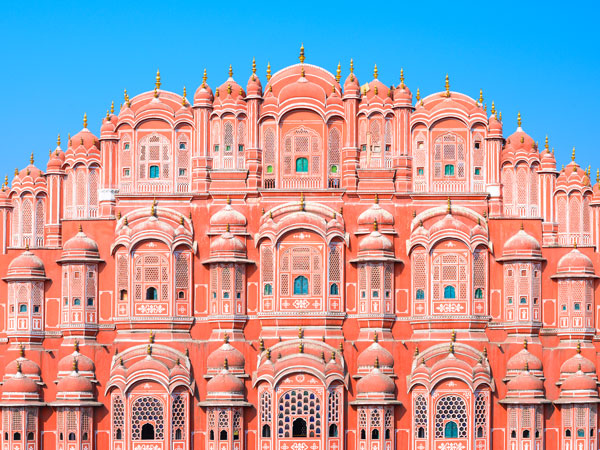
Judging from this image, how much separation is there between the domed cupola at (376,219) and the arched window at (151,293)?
7.71 m

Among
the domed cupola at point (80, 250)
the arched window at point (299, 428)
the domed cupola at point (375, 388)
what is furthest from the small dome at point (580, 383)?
the domed cupola at point (80, 250)

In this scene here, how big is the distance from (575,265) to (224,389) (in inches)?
527

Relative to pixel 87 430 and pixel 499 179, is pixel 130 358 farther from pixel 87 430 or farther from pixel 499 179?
pixel 499 179

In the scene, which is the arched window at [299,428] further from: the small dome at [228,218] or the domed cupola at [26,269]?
the domed cupola at [26,269]

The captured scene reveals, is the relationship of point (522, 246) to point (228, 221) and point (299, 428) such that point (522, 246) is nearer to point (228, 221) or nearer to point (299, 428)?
point (299, 428)

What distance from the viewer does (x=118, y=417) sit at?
199ft

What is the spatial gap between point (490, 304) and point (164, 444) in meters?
12.7

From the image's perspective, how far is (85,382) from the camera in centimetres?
6038

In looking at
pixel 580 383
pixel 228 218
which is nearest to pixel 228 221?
pixel 228 218

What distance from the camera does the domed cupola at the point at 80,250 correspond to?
202 ft

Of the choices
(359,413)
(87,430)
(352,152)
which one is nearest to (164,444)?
(87,430)

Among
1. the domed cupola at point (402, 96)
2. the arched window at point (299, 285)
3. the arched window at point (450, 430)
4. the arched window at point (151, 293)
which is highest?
the domed cupola at point (402, 96)

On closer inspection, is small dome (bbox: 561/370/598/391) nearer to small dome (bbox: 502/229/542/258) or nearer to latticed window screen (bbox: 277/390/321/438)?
small dome (bbox: 502/229/542/258)

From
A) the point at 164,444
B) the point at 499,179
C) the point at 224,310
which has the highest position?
the point at 499,179
